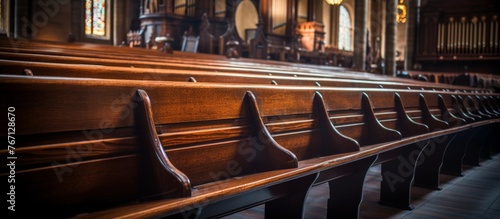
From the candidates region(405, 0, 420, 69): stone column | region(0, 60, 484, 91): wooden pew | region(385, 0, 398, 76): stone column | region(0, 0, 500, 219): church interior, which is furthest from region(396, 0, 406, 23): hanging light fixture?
region(0, 60, 484, 91): wooden pew

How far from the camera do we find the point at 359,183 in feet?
8.21

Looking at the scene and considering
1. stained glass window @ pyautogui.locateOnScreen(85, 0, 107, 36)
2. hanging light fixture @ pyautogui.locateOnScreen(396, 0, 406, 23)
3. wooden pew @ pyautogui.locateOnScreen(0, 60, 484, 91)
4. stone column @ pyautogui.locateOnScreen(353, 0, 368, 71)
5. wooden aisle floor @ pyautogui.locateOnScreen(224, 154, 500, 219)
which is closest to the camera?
wooden pew @ pyautogui.locateOnScreen(0, 60, 484, 91)

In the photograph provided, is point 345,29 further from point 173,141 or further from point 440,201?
point 173,141

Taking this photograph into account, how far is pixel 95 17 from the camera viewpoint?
1211 centimetres

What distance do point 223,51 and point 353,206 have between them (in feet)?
29.4

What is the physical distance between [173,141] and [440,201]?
2557mm

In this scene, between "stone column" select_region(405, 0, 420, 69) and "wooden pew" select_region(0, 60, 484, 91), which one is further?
"stone column" select_region(405, 0, 420, 69)

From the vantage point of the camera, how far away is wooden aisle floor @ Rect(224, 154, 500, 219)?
2.91 metres

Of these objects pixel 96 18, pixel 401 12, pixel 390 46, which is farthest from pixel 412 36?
pixel 96 18

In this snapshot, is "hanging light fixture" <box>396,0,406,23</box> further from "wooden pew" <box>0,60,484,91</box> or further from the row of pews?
the row of pews

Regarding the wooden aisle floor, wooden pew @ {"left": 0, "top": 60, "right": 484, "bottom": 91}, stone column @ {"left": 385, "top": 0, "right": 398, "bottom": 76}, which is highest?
stone column @ {"left": 385, "top": 0, "right": 398, "bottom": 76}

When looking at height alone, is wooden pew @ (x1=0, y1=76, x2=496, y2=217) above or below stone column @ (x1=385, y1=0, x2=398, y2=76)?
below

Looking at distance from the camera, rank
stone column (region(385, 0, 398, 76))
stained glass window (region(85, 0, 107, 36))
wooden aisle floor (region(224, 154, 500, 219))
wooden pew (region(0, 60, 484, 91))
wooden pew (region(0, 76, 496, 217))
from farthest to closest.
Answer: stone column (region(385, 0, 398, 76))
stained glass window (region(85, 0, 107, 36))
wooden aisle floor (region(224, 154, 500, 219))
wooden pew (region(0, 60, 484, 91))
wooden pew (region(0, 76, 496, 217))

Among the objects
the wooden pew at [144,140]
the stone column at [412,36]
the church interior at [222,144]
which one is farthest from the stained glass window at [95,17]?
the wooden pew at [144,140]
